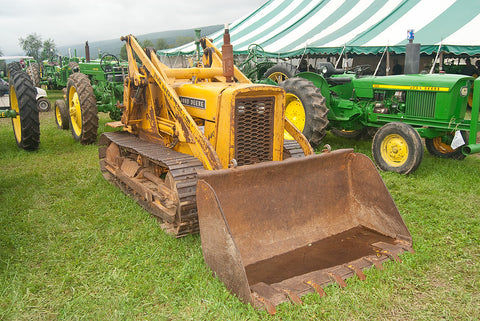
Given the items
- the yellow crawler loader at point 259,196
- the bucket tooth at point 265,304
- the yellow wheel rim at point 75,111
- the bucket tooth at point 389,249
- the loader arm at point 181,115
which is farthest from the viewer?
the yellow wheel rim at point 75,111

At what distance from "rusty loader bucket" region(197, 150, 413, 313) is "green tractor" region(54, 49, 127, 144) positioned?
4098mm

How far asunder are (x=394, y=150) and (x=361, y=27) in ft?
28.8

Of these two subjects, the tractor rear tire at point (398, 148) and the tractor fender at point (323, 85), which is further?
the tractor fender at point (323, 85)

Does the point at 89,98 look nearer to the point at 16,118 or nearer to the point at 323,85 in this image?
the point at 16,118

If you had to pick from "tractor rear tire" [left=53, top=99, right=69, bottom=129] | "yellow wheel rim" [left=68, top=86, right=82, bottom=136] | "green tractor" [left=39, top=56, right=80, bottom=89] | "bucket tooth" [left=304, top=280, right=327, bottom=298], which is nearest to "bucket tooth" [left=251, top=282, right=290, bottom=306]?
"bucket tooth" [left=304, top=280, right=327, bottom=298]

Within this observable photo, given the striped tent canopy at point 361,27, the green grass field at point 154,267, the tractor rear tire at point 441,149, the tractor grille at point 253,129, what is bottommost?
the green grass field at point 154,267

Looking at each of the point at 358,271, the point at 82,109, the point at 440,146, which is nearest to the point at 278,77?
the point at 440,146

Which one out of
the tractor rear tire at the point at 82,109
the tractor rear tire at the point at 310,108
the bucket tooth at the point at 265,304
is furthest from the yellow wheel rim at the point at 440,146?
the tractor rear tire at the point at 82,109

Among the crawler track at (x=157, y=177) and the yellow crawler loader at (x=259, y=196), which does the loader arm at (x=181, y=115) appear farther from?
the crawler track at (x=157, y=177)

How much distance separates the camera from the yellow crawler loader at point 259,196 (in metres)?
3.35

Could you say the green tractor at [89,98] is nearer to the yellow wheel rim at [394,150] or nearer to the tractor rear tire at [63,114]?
the tractor rear tire at [63,114]

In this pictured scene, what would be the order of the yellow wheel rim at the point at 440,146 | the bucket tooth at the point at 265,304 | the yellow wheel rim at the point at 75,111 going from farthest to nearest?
the yellow wheel rim at the point at 75,111, the yellow wheel rim at the point at 440,146, the bucket tooth at the point at 265,304

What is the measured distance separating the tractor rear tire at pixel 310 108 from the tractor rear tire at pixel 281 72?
1.56 meters

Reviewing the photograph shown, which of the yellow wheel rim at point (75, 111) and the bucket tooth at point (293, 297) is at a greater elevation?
the yellow wheel rim at point (75, 111)
